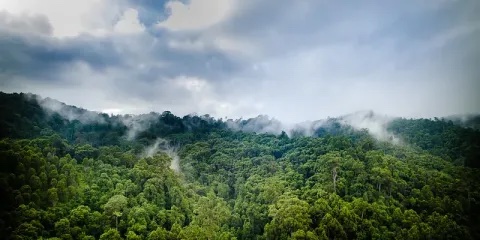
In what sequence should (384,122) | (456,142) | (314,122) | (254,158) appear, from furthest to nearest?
(314,122)
(384,122)
(254,158)
(456,142)

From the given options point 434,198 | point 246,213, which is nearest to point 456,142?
point 434,198

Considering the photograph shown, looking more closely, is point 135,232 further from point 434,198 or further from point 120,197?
point 434,198

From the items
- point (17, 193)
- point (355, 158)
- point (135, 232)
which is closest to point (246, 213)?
point (135, 232)

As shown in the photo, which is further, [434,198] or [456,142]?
[456,142]

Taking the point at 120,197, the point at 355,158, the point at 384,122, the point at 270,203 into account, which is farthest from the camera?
the point at 384,122

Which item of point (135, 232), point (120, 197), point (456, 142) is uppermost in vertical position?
point (456, 142)

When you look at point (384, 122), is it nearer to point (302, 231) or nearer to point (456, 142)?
point (456, 142)

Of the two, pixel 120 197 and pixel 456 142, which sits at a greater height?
pixel 456 142
